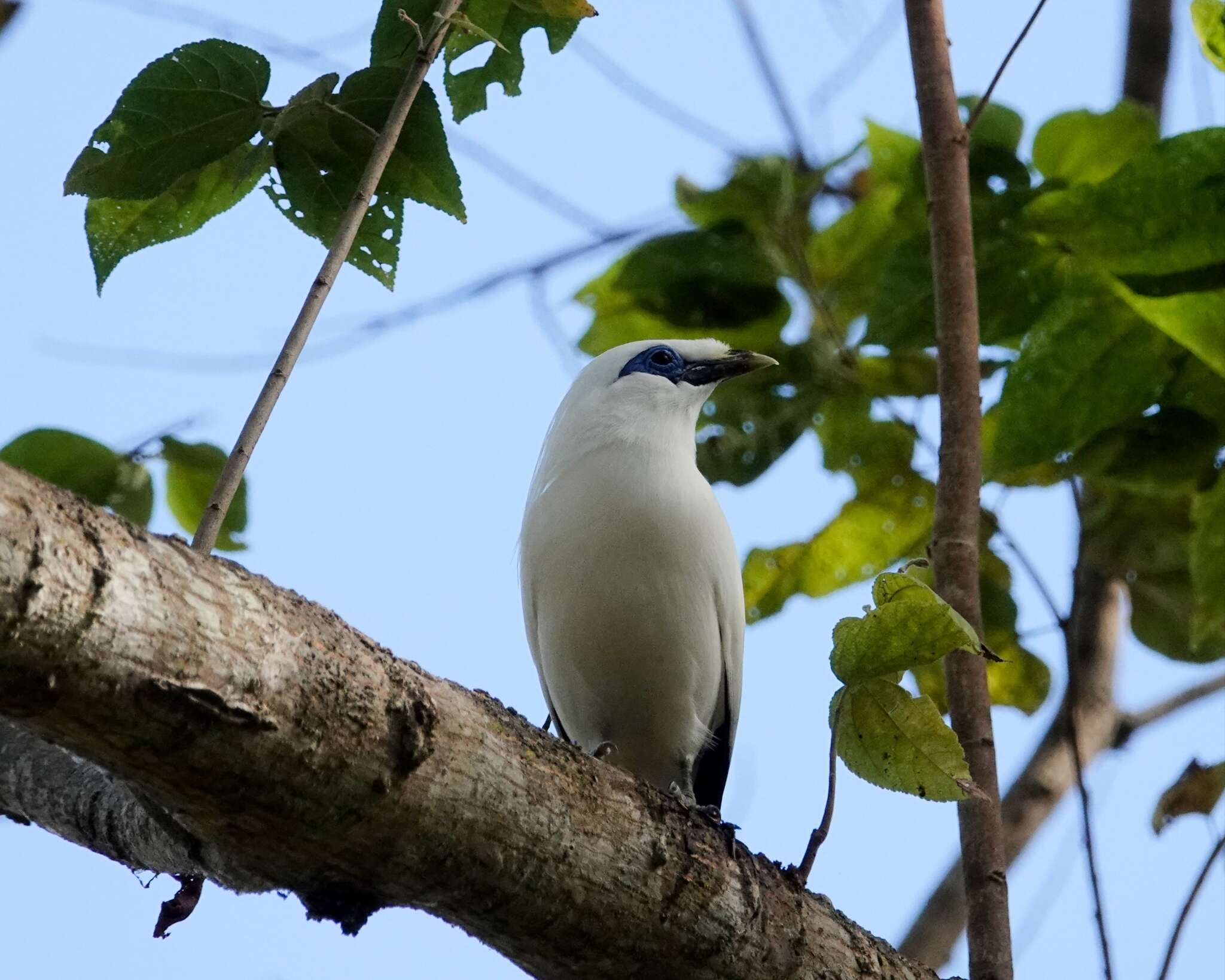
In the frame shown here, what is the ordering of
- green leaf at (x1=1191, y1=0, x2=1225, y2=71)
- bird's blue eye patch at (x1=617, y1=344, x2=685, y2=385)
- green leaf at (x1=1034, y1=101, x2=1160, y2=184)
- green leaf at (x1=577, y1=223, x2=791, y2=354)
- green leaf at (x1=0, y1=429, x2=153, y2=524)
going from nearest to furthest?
green leaf at (x1=1191, y1=0, x2=1225, y2=71) → green leaf at (x1=0, y1=429, x2=153, y2=524) → green leaf at (x1=1034, y1=101, x2=1160, y2=184) → green leaf at (x1=577, y1=223, x2=791, y2=354) → bird's blue eye patch at (x1=617, y1=344, x2=685, y2=385)

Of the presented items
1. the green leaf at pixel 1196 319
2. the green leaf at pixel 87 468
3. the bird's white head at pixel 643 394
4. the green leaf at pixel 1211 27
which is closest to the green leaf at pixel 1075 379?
the green leaf at pixel 1196 319

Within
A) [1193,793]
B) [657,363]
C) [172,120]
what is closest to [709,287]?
[657,363]

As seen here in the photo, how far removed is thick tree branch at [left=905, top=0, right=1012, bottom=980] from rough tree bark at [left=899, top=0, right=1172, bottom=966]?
1915 millimetres

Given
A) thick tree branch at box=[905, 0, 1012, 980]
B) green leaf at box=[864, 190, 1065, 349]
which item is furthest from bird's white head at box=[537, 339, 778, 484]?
thick tree branch at box=[905, 0, 1012, 980]

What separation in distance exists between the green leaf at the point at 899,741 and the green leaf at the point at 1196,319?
5.13ft

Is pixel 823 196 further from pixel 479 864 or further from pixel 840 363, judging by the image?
pixel 479 864

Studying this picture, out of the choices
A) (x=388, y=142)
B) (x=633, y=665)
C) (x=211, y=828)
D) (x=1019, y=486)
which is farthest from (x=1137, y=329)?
(x=211, y=828)

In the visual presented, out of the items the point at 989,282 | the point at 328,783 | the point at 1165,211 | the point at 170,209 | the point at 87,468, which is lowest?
the point at 328,783

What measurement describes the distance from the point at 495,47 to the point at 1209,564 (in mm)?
2309

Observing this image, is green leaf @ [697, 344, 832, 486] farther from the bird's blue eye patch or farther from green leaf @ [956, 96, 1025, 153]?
green leaf @ [956, 96, 1025, 153]

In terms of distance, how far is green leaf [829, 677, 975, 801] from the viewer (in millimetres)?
2488

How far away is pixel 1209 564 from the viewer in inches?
→ 149

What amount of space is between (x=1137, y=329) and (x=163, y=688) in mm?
2889

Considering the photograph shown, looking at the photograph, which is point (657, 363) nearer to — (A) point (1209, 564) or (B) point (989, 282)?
(B) point (989, 282)
